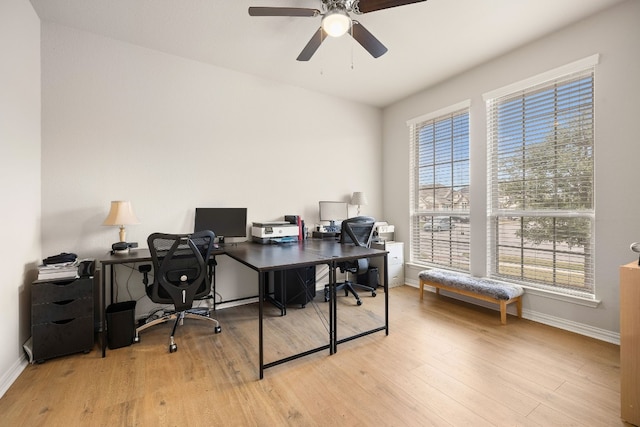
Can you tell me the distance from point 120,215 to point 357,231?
2.52 metres

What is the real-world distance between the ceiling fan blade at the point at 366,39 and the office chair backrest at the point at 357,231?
180 cm

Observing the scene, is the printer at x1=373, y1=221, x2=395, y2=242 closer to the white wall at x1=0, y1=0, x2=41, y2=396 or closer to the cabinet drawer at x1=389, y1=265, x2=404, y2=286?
the cabinet drawer at x1=389, y1=265, x2=404, y2=286

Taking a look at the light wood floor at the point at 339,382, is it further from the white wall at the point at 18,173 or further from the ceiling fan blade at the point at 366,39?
the ceiling fan blade at the point at 366,39

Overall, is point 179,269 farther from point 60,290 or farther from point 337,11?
A: point 337,11

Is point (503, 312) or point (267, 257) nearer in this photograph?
point (267, 257)

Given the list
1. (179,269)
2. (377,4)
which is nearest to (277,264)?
(179,269)

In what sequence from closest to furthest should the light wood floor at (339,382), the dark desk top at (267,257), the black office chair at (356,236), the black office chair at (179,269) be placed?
the light wood floor at (339,382)
the dark desk top at (267,257)
the black office chair at (179,269)
the black office chair at (356,236)

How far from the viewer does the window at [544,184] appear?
265 centimetres

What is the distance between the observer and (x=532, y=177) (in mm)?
2986

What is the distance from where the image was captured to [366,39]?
2.34 metres

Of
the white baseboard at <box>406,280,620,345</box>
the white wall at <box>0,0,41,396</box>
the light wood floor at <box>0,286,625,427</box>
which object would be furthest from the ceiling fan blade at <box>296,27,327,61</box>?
the white baseboard at <box>406,280,620,345</box>

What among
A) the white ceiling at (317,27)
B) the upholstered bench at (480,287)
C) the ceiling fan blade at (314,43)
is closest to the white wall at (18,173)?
the white ceiling at (317,27)

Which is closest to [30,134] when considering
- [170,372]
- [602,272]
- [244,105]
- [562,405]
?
[244,105]

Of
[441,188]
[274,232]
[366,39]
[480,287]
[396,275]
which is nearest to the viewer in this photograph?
[366,39]
